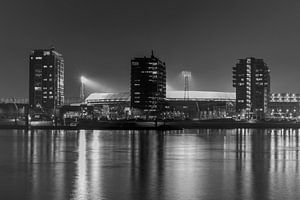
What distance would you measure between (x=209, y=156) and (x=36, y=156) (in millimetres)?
11879

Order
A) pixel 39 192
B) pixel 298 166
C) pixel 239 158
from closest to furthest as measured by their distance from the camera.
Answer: pixel 39 192, pixel 298 166, pixel 239 158

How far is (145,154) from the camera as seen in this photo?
43.5 meters

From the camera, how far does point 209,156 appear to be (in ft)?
137

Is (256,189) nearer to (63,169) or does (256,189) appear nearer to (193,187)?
(193,187)

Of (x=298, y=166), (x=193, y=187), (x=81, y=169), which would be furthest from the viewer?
(x=298, y=166)

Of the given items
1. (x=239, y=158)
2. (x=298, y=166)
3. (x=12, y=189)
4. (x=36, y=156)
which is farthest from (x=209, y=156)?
(x=12, y=189)

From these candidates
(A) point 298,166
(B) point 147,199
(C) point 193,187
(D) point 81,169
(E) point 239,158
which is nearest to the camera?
(B) point 147,199

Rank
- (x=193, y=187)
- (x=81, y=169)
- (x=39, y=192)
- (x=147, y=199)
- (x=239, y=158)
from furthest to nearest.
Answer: (x=239, y=158) → (x=81, y=169) → (x=193, y=187) → (x=39, y=192) → (x=147, y=199)

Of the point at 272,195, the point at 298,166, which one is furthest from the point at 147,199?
the point at 298,166

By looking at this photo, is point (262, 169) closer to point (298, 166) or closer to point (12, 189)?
point (298, 166)

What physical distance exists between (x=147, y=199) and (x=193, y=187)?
361 centimetres

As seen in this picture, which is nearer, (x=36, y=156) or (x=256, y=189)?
(x=256, y=189)

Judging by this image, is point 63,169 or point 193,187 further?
point 63,169

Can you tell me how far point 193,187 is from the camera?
24.9 m
